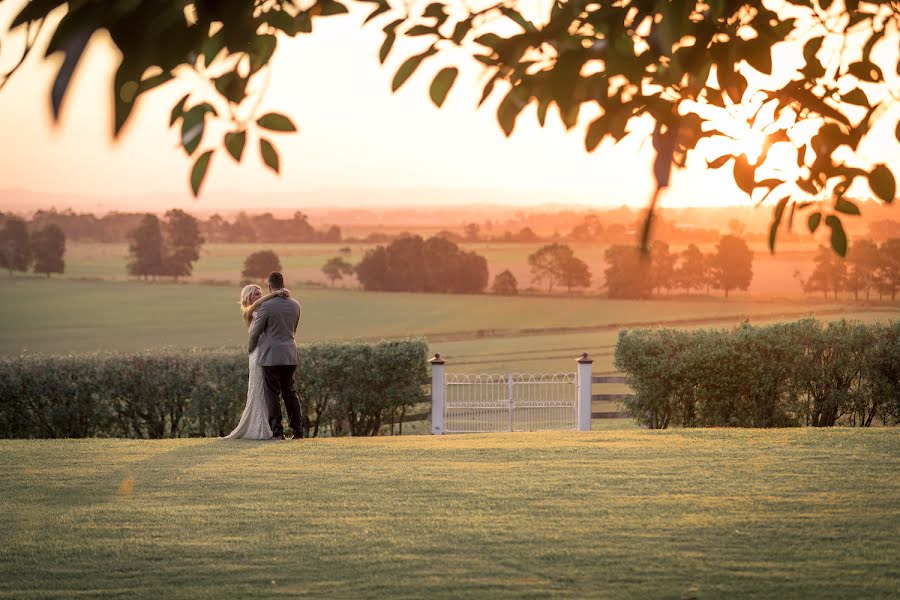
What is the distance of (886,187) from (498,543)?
3713 millimetres

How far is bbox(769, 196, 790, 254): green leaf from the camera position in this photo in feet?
12.0

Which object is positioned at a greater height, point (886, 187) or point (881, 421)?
point (886, 187)

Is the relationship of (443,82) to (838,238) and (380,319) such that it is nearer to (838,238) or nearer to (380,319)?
(838,238)

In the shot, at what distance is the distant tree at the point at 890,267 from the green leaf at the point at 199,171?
1032 inches

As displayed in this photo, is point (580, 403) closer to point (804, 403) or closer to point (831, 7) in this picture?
point (804, 403)

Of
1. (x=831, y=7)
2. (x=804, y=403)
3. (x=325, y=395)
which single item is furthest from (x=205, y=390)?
(x=831, y=7)

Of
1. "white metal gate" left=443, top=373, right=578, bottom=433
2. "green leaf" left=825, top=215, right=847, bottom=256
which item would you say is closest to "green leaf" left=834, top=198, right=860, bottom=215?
"green leaf" left=825, top=215, right=847, bottom=256

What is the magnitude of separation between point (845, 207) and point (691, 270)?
28.7m

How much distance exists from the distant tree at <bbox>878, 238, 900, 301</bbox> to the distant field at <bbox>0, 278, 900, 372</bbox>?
770cm

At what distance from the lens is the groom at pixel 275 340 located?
43.2 feet

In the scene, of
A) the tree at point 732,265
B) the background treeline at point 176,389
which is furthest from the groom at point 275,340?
the tree at point 732,265

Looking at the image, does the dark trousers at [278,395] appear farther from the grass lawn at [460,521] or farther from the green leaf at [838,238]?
the green leaf at [838,238]

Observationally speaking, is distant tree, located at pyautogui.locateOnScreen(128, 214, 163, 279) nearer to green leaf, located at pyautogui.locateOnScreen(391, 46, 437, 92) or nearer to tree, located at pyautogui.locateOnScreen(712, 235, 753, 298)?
tree, located at pyautogui.locateOnScreen(712, 235, 753, 298)

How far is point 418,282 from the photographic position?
37656 mm
